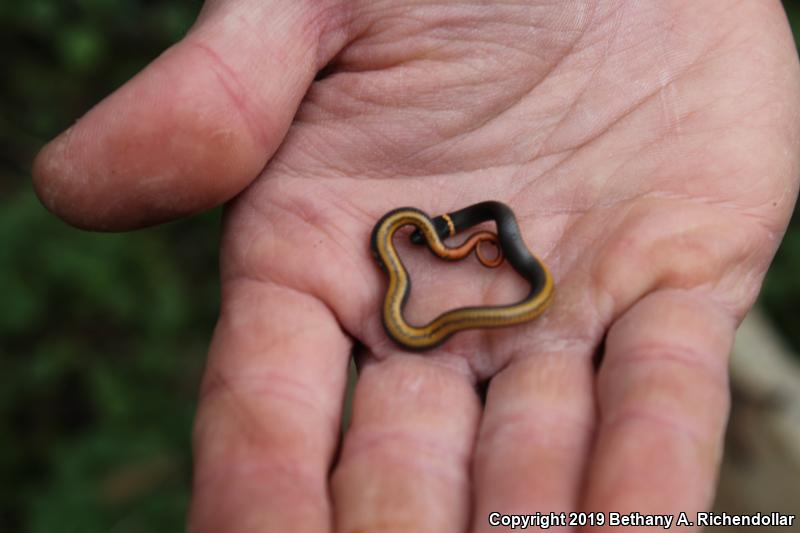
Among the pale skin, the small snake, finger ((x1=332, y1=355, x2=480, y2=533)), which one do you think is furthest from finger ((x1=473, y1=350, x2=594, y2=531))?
the small snake

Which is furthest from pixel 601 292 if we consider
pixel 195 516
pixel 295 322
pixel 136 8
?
pixel 136 8

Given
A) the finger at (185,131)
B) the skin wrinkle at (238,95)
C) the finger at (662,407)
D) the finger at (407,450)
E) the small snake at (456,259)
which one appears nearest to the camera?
the finger at (662,407)

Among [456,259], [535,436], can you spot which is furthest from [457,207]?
[535,436]

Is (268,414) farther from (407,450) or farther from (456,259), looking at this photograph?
(456,259)

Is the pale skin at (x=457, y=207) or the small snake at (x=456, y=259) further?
the small snake at (x=456, y=259)

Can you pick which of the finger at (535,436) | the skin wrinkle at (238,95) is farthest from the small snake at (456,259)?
the skin wrinkle at (238,95)

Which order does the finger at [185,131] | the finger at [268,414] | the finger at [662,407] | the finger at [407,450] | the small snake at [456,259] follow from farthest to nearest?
the finger at [185,131]
the small snake at [456,259]
the finger at [407,450]
the finger at [268,414]
the finger at [662,407]

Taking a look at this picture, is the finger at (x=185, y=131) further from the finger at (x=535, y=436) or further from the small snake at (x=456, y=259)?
the finger at (x=535, y=436)
